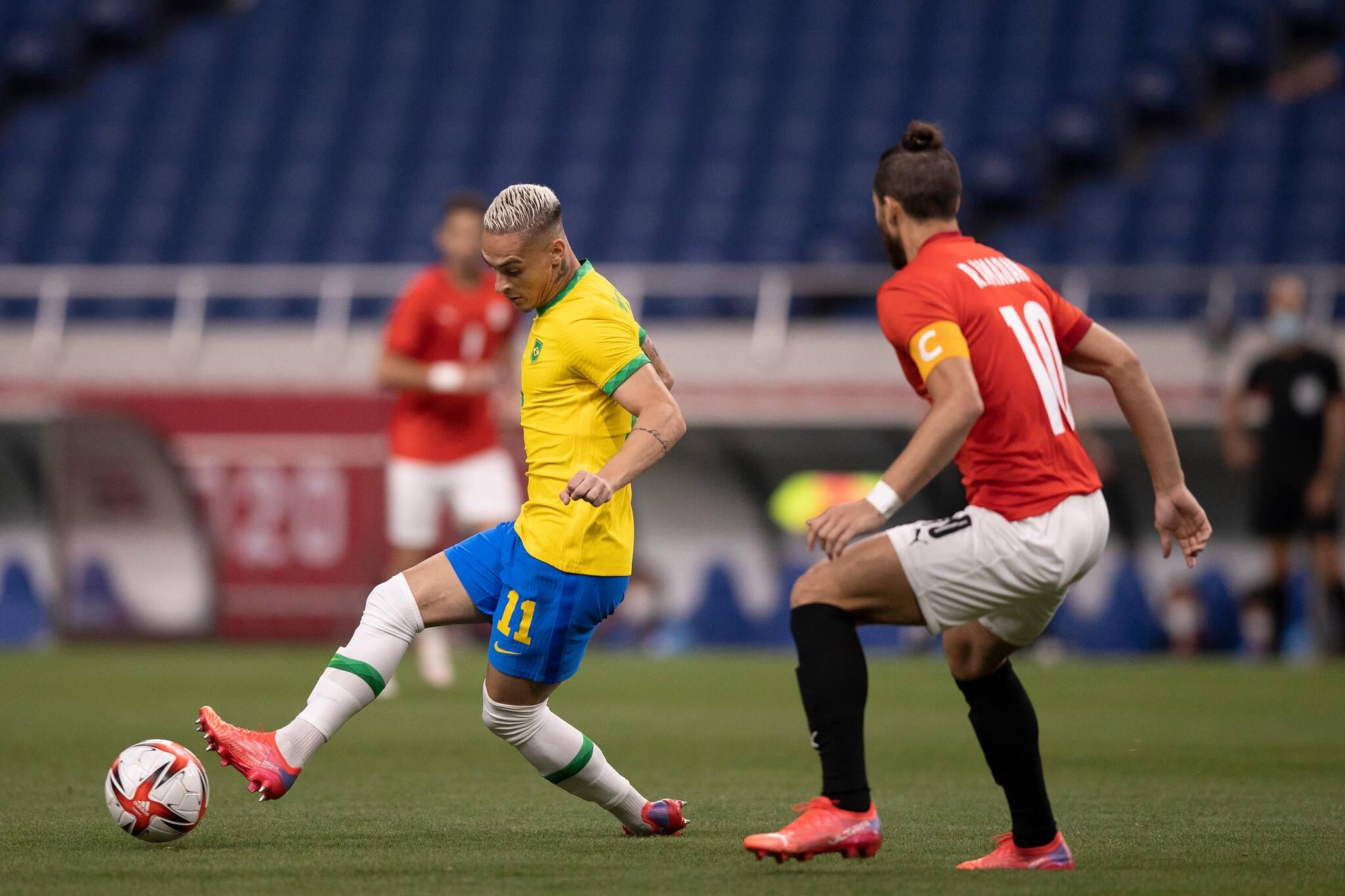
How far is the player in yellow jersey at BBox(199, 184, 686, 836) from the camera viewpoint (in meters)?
4.80

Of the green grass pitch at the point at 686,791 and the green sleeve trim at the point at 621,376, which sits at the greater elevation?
the green sleeve trim at the point at 621,376

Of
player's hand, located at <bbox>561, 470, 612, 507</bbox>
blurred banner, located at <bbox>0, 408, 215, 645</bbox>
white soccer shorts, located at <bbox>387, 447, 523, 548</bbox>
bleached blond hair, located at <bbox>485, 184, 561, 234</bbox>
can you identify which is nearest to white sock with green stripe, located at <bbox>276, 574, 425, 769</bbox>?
player's hand, located at <bbox>561, 470, 612, 507</bbox>

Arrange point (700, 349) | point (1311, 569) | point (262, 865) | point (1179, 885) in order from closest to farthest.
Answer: point (1179, 885)
point (262, 865)
point (1311, 569)
point (700, 349)

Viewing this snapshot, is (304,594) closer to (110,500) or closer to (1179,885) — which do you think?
(110,500)

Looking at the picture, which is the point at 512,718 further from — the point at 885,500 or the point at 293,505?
the point at 293,505

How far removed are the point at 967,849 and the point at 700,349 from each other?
10.5 m

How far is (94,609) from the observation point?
47.5ft

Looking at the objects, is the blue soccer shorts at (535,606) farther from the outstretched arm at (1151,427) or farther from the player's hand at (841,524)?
the outstretched arm at (1151,427)

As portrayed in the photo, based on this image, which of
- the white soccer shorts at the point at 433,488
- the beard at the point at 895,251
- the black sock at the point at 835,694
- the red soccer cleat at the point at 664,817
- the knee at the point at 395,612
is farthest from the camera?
the white soccer shorts at the point at 433,488

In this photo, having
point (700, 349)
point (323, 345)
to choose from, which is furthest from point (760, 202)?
point (323, 345)

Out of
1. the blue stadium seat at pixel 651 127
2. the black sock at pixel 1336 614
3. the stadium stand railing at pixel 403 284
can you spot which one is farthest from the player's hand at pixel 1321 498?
the blue stadium seat at pixel 651 127

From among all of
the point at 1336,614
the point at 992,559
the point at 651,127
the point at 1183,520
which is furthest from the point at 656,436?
the point at 651,127

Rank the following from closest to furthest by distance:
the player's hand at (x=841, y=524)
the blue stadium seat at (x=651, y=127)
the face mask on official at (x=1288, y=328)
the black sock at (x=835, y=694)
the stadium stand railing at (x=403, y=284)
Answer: the player's hand at (x=841, y=524) < the black sock at (x=835, y=694) < the face mask on official at (x=1288, y=328) < the stadium stand railing at (x=403, y=284) < the blue stadium seat at (x=651, y=127)

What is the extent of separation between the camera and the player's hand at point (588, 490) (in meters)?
4.37
